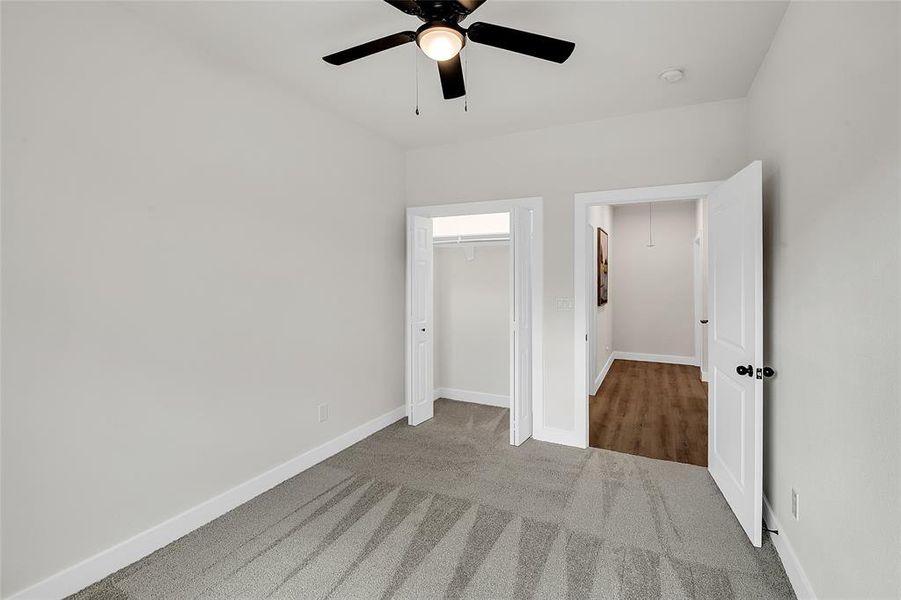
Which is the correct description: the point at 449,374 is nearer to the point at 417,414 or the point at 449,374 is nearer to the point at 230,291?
the point at 417,414

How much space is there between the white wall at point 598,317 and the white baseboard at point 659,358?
42cm

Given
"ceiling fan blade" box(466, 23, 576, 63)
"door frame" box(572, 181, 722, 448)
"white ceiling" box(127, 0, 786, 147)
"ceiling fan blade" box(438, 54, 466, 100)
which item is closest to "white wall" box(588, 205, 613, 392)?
"door frame" box(572, 181, 722, 448)

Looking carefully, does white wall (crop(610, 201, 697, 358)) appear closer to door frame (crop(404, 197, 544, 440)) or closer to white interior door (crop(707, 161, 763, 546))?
door frame (crop(404, 197, 544, 440))

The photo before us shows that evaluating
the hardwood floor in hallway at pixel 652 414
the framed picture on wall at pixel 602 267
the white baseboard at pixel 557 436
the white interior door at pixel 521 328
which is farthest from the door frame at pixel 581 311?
the framed picture on wall at pixel 602 267

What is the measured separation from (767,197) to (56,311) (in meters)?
3.56

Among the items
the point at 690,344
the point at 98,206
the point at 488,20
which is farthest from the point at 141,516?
the point at 690,344

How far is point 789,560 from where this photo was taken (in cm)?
203

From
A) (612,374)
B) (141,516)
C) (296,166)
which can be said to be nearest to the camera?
(141,516)

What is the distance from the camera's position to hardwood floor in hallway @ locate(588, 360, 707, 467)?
3643 millimetres

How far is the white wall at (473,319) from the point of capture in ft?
15.5

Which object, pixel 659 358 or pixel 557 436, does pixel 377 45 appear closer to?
pixel 557 436

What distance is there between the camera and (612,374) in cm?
669

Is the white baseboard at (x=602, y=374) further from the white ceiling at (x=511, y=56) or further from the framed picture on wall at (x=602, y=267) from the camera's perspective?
the white ceiling at (x=511, y=56)

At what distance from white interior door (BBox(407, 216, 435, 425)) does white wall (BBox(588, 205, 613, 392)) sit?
1.64 meters
